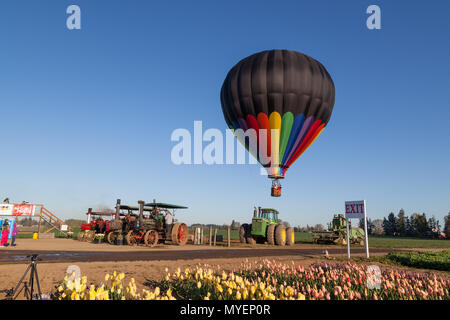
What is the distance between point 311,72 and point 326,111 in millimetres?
2963

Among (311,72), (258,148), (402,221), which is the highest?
(311,72)

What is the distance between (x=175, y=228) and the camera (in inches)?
808

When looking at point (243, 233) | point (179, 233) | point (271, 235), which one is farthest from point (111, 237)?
point (271, 235)

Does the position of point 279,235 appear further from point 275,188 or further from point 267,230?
point 275,188

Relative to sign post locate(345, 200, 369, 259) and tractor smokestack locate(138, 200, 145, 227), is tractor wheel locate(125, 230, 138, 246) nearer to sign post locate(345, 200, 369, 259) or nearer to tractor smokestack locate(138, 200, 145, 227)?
tractor smokestack locate(138, 200, 145, 227)

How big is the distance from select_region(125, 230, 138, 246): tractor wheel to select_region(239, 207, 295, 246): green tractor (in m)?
9.25

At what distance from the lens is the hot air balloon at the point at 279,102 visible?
18828 mm

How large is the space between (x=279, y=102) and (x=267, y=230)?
10120mm

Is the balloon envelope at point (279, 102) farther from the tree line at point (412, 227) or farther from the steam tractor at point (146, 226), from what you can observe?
the tree line at point (412, 227)

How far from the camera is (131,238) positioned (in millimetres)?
19297
